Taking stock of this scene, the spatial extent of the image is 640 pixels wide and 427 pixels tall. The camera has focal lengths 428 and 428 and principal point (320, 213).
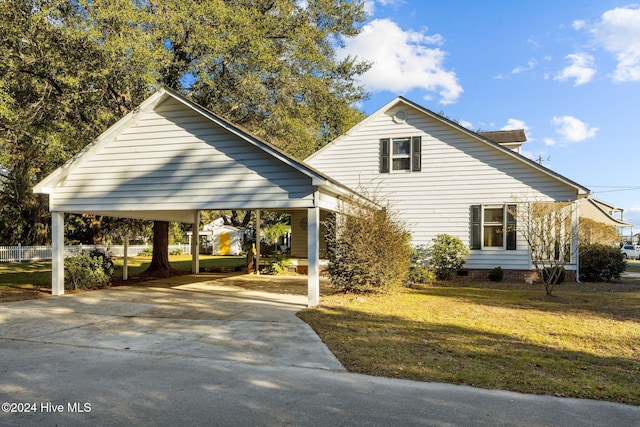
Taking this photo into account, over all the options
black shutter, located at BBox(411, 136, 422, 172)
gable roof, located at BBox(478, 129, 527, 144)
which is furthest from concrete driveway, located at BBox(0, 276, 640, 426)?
gable roof, located at BBox(478, 129, 527, 144)

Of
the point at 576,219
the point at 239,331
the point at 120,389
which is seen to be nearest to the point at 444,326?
the point at 239,331

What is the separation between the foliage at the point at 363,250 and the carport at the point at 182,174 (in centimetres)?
64

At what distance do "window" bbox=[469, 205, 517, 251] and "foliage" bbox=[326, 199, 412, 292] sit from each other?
17.4ft

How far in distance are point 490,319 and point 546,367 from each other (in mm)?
2936

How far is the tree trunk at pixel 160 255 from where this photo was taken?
54.7 feet

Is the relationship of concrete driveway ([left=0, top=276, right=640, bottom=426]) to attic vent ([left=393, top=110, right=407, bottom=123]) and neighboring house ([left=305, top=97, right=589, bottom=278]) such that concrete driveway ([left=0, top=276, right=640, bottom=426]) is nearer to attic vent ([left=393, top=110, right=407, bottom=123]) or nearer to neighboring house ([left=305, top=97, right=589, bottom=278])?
neighboring house ([left=305, top=97, right=589, bottom=278])

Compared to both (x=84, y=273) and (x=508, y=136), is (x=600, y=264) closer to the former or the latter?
(x=508, y=136)

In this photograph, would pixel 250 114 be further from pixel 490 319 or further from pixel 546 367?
pixel 546 367

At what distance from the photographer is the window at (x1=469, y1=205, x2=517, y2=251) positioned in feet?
50.4

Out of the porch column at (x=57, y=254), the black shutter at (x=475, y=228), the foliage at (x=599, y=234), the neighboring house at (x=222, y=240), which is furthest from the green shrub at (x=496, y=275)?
the neighboring house at (x=222, y=240)

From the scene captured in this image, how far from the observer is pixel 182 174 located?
1031 centimetres

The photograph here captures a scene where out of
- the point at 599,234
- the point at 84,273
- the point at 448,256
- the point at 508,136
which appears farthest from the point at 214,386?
the point at 599,234

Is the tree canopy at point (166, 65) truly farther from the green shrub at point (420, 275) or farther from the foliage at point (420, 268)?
the green shrub at point (420, 275)

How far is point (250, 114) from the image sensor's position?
15781 millimetres
